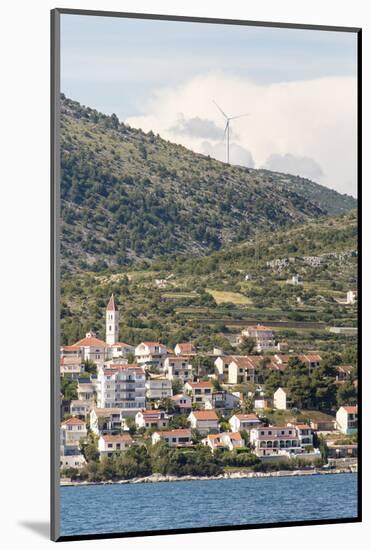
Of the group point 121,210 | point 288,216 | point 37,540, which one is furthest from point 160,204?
point 37,540

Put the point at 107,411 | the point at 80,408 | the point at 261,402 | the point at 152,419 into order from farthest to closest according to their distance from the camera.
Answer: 1. the point at 261,402
2. the point at 152,419
3. the point at 107,411
4. the point at 80,408

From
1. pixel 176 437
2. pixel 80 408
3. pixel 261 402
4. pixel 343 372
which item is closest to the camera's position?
pixel 80 408

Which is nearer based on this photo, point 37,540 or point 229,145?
point 37,540

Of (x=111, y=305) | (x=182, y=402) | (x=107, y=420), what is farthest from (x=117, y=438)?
(x=111, y=305)

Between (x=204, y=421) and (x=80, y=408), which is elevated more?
(x=80, y=408)

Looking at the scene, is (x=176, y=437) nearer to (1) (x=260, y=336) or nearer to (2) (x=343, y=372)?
(1) (x=260, y=336)

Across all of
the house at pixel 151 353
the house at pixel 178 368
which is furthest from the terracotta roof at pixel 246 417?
the house at pixel 151 353

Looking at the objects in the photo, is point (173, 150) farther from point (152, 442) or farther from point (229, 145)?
point (152, 442)
